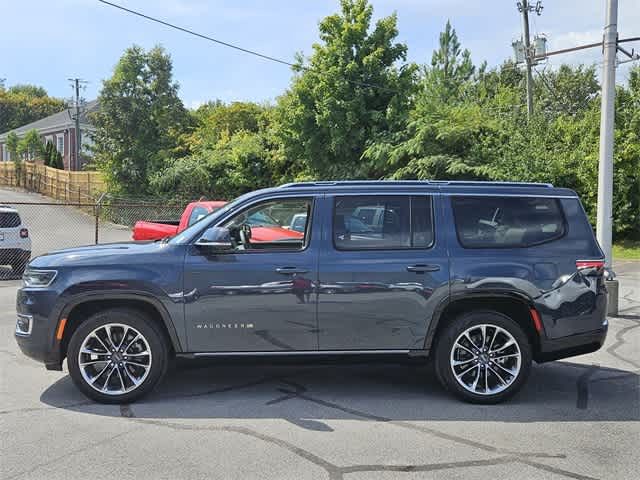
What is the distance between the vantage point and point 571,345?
18.2 ft

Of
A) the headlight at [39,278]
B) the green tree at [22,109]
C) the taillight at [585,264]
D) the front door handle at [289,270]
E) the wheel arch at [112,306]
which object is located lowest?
the wheel arch at [112,306]

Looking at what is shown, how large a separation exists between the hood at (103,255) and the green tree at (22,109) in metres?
87.4

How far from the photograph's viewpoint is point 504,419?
5141mm

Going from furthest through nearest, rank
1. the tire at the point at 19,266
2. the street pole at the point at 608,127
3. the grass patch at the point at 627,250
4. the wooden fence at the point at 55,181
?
the wooden fence at the point at 55,181, the grass patch at the point at 627,250, the tire at the point at 19,266, the street pole at the point at 608,127

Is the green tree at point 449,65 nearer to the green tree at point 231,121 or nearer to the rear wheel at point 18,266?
the green tree at point 231,121

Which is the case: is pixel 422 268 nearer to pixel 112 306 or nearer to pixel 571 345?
pixel 571 345

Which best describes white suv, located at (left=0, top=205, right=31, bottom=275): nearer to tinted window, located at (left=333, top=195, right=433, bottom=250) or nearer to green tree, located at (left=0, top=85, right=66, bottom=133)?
tinted window, located at (left=333, top=195, right=433, bottom=250)

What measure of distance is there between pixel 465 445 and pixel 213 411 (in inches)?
80.1

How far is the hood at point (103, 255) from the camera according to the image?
5.31m

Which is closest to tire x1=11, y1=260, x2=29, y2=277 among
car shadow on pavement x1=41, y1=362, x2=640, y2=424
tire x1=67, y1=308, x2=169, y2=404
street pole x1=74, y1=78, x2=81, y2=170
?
car shadow on pavement x1=41, y1=362, x2=640, y2=424

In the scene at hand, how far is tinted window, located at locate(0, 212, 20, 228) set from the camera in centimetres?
1374

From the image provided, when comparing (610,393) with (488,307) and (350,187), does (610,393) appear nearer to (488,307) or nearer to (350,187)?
(488,307)

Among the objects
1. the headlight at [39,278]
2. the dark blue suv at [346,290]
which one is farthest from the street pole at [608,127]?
the headlight at [39,278]

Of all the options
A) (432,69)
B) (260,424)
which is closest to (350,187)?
(260,424)
